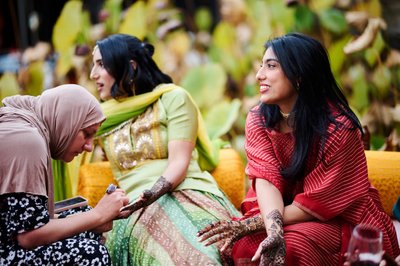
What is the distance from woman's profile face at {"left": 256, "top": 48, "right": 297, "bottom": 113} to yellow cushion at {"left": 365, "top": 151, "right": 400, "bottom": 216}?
0.86 meters

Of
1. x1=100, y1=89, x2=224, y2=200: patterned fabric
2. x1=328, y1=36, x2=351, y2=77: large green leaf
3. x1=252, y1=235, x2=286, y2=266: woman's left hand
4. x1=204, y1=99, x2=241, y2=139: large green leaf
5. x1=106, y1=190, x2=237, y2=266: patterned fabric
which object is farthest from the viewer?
x1=204, y1=99, x2=241, y2=139: large green leaf

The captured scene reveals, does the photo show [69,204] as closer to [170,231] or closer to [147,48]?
[170,231]

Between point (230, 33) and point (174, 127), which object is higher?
point (230, 33)

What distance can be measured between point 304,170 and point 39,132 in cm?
112

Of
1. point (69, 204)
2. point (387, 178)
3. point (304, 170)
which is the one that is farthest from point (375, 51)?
point (69, 204)

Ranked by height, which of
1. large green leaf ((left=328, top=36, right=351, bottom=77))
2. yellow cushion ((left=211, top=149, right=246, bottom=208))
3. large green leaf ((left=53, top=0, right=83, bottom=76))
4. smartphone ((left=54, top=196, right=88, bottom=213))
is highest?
large green leaf ((left=53, top=0, right=83, bottom=76))

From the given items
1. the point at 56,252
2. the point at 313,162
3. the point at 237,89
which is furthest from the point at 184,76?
the point at 56,252

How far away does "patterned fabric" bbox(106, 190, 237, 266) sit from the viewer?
2.71m

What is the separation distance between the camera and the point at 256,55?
432cm

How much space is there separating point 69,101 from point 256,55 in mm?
2098

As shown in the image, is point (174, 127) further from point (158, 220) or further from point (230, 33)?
point (230, 33)

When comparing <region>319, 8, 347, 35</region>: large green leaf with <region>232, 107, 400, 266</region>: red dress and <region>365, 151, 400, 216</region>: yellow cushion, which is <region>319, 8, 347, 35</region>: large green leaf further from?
<region>232, 107, 400, 266</region>: red dress

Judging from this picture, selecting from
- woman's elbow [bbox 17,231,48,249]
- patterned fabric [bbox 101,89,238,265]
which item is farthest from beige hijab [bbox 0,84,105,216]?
patterned fabric [bbox 101,89,238,265]

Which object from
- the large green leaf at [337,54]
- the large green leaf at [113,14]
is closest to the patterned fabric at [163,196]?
the large green leaf at [337,54]
